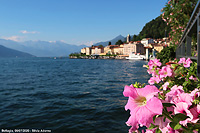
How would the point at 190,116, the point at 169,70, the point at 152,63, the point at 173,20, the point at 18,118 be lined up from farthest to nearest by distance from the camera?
1. the point at 173,20
2. the point at 18,118
3. the point at 152,63
4. the point at 169,70
5. the point at 190,116

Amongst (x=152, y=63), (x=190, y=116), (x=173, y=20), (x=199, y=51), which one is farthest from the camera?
(x=173, y=20)

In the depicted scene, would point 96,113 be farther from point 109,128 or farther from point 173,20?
point 173,20

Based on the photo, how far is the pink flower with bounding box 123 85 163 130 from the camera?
72cm

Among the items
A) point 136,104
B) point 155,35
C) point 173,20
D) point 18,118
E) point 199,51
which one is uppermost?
point 155,35

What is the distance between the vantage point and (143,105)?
79 centimetres

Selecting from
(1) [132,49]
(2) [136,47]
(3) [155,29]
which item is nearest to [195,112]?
(2) [136,47]

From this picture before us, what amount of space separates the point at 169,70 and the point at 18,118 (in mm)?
6409

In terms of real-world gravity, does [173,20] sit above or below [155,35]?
below

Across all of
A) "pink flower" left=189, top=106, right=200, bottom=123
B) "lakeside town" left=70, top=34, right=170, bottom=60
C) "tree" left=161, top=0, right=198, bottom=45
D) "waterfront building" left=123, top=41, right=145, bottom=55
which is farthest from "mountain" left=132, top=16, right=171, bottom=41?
"pink flower" left=189, top=106, right=200, bottom=123

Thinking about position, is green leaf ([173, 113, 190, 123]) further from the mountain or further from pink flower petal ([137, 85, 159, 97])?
the mountain

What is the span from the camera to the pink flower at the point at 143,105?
0.72 m

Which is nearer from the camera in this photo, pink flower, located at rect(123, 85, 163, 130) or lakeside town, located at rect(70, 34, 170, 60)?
pink flower, located at rect(123, 85, 163, 130)

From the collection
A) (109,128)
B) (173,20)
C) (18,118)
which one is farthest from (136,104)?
(173,20)

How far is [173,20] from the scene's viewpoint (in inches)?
349
